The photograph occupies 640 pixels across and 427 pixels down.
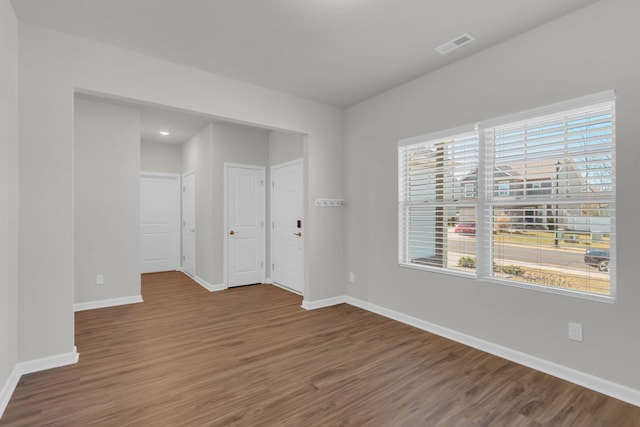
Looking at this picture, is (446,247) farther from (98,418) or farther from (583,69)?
(98,418)

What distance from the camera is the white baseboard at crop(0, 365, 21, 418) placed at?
2.11m

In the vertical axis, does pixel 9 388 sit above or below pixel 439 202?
below

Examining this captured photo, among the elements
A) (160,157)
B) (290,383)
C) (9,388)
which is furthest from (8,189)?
(160,157)

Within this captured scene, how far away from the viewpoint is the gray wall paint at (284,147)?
5.09 meters

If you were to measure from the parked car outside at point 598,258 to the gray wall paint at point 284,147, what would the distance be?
12.0 feet

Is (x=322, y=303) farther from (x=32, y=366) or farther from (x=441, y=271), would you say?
(x=32, y=366)

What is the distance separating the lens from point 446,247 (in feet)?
11.1

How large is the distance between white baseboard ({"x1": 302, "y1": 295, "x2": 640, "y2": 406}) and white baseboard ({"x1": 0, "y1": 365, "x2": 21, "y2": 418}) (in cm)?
341

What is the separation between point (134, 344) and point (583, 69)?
14.8 feet

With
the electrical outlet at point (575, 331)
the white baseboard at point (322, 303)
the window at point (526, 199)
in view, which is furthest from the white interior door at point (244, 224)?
the electrical outlet at point (575, 331)

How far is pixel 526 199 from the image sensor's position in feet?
8.98

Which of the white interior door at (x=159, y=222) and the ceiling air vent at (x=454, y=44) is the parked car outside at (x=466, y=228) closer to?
the ceiling air vent at (x=454, y=44)

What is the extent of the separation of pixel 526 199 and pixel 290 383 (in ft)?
8.01

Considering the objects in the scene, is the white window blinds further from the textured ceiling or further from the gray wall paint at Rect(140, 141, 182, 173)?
the gray wall paint at Rect(140, 141, 182, 173)
